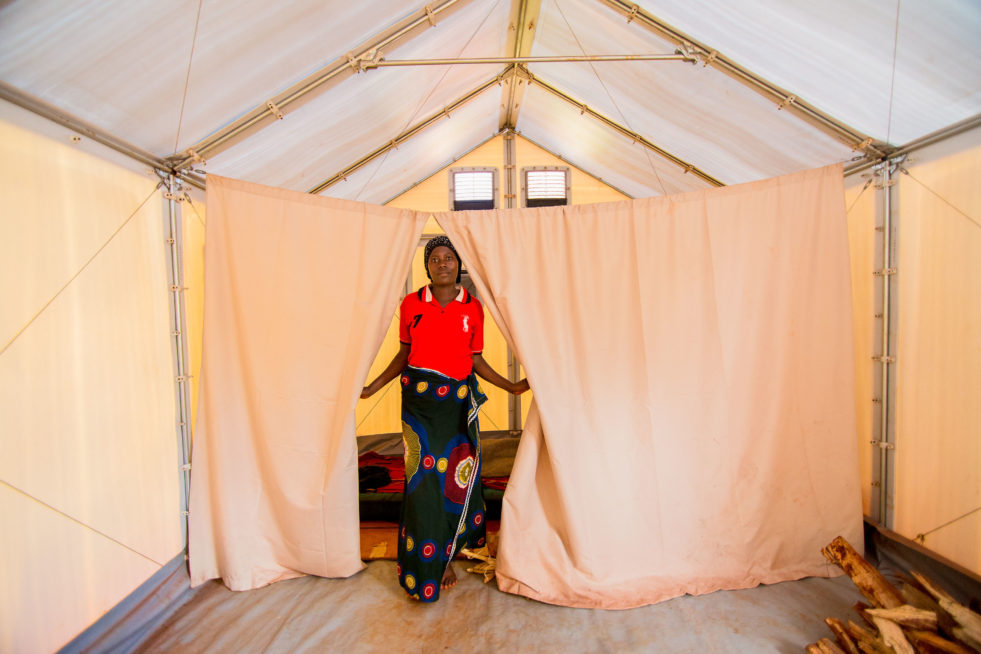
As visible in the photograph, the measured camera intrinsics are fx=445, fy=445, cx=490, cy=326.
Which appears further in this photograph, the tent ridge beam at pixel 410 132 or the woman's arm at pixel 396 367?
the tent ridge beam at pixel 410 132

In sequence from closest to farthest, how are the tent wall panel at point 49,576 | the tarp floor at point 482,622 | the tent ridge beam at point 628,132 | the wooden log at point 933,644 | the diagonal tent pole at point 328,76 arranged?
the tent wall panel at point 49,576, the wooden log at point 933,644, the tarp floor at point 482,622, the diagonal tent pole at point 328,76, the tent ridge beam at point 628,132

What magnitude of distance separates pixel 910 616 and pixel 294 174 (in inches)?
125

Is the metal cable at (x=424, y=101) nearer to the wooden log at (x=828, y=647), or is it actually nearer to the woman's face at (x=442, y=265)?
the woman's face at (x=442, y=265)

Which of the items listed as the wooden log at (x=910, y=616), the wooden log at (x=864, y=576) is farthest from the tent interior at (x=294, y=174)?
the wooden log at (x=910, y=616)

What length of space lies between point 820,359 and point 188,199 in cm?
264

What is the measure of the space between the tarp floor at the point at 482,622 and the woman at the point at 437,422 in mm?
147

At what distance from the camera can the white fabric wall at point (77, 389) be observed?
1.19 m

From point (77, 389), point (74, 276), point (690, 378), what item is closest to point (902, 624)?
point (690, 378)

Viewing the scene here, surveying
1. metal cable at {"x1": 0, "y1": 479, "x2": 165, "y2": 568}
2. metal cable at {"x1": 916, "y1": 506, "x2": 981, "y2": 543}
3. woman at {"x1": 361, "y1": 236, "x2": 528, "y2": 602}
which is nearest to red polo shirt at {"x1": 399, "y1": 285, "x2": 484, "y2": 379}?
woman at {"x1": 361, "y1": 236, "x2": 528, "y2": 602}

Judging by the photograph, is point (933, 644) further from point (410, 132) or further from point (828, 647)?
point (410, 132)

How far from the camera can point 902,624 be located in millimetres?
1389

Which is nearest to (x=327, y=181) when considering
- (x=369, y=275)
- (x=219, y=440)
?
(x=369, y=275)

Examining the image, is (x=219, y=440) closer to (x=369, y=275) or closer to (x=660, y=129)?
(x=369, y=275)

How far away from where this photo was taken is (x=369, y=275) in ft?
5.82
